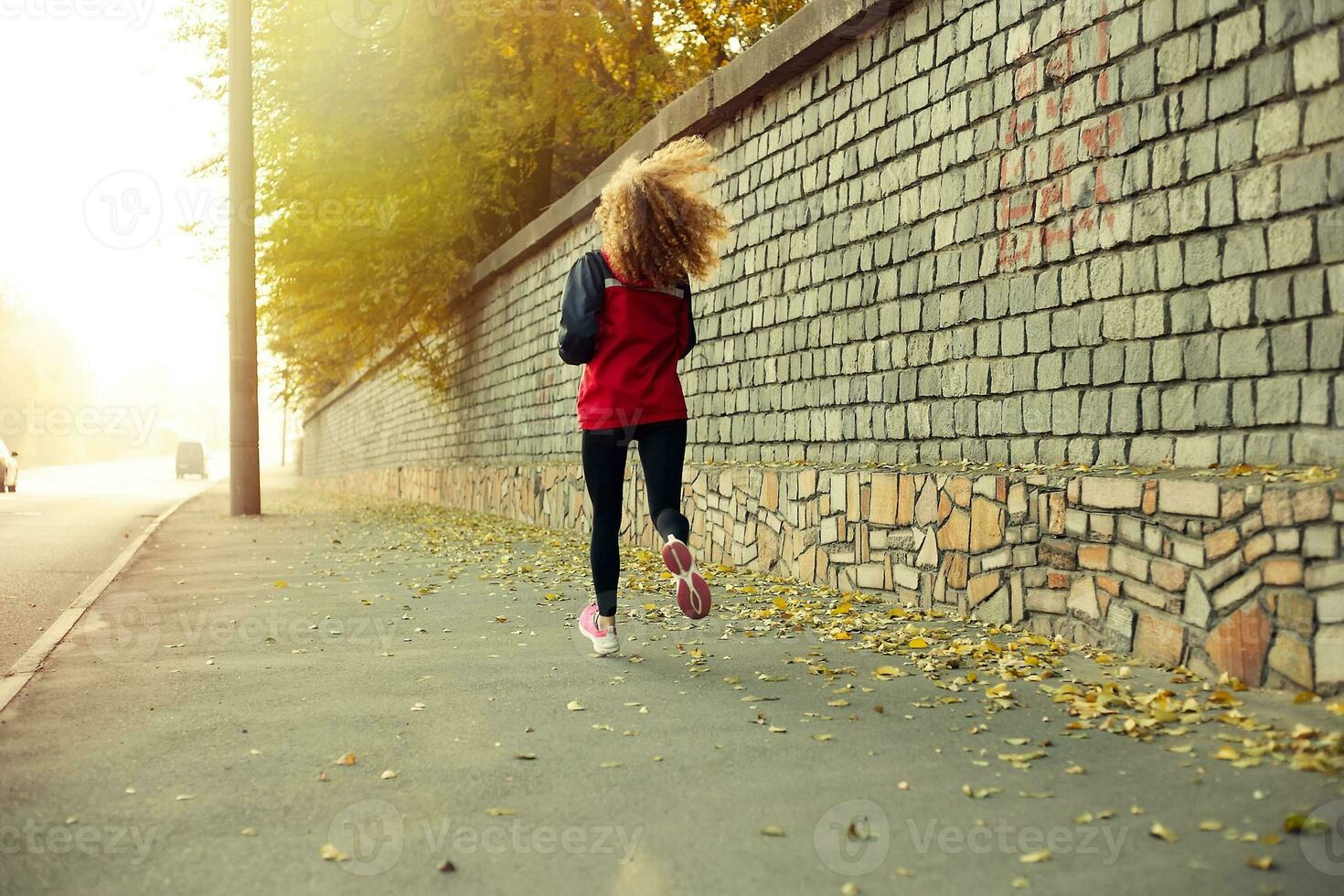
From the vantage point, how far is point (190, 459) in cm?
5066

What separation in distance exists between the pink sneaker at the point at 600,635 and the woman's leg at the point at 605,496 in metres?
0.13

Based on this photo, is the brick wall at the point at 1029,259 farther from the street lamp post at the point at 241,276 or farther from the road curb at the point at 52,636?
the street lamp post at the point at 241,276

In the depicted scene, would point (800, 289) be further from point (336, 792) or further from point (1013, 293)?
point (336, 792)

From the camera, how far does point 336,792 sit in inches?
139

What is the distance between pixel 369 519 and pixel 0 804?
12959 mm

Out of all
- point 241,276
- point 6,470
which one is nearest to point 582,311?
point 241,276

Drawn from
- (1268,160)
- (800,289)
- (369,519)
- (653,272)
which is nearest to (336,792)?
(653,272)

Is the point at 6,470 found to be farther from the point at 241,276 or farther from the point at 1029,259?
the point at 1029,259

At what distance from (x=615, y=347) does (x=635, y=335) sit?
0.10m

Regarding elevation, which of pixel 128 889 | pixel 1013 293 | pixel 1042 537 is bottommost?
pixel 128 889

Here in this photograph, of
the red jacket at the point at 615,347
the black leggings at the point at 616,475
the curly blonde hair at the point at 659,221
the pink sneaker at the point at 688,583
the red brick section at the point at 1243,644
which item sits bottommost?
the red brick section at the point at 1243,644

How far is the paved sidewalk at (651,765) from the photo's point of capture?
2867mm

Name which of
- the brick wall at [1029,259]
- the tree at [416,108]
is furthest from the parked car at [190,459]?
the brick wall at [1029,259]

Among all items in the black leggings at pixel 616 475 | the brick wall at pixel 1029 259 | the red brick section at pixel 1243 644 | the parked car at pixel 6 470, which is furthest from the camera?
the parked car at pixel 6 470
